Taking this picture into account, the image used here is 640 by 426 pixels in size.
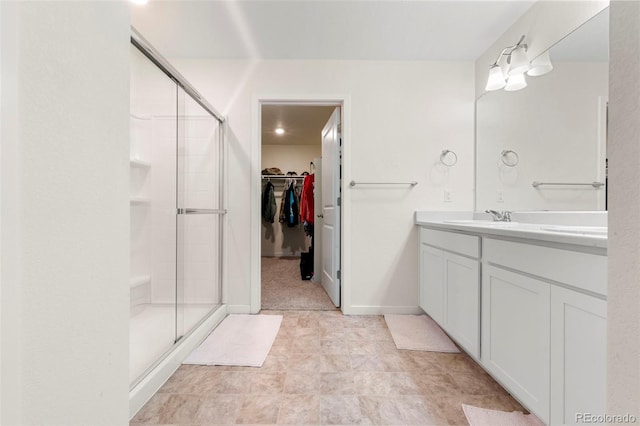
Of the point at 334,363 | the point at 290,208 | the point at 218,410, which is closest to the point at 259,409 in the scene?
the point at 218,410

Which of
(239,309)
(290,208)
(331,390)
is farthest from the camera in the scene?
Result: (290,208)

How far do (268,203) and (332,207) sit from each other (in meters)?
2.81

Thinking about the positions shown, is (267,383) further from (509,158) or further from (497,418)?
(509,158)

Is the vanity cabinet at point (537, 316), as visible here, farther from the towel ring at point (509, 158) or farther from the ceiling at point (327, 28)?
the ceiling at point (327, 28)

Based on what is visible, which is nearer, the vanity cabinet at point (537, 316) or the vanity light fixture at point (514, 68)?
the vanity cabinet at point (537, 316)

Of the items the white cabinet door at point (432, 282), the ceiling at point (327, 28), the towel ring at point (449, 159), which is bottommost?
the white cabinet door at point (432, 282)

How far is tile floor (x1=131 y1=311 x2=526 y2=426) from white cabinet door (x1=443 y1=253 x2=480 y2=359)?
0.18 metres

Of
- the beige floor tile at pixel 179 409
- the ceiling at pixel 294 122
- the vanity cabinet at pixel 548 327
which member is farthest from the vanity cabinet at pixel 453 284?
the ceiling at pixel 294 122

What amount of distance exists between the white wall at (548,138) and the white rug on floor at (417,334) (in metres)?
1.06

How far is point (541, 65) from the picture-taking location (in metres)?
1.78

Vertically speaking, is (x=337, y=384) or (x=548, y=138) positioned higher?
(x=548, y=138)

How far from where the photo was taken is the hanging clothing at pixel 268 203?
5.24 meters

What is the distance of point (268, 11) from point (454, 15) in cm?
123

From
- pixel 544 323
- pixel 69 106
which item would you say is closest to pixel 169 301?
pixel 69 106
